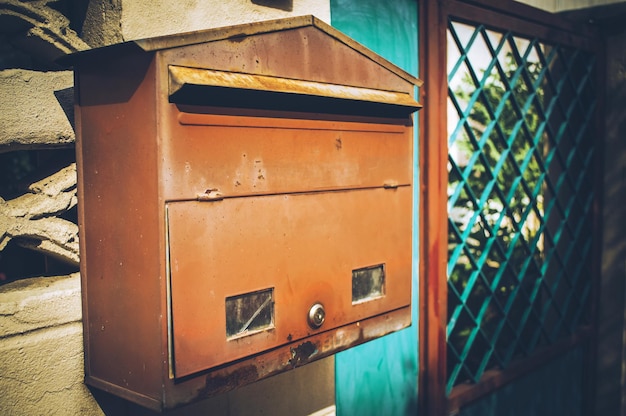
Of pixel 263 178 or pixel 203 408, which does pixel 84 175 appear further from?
pixel 203 408

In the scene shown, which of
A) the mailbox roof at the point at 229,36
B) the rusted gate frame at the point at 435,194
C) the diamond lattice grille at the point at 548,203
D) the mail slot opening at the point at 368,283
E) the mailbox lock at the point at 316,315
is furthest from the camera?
the diamond lattice grille at the point at 548,203

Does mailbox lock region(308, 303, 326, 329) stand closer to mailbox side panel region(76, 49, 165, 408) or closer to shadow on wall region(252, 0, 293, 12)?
mailbox side panel region(76, 49, 165, 408)

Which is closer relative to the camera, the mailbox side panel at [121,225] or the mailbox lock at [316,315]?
the mailbox side panel at [121,225]

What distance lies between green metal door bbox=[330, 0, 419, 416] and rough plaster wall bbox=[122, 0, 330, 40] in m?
0.25

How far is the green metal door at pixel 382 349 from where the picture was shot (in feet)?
6.89

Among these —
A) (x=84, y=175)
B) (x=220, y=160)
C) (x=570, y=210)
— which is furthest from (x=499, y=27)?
(x=84, y=175)

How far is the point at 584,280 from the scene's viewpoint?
353 centimetres

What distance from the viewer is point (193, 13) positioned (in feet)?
5.24

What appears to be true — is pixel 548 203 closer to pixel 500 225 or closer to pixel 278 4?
pixel 500 225

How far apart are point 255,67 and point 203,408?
1.09m

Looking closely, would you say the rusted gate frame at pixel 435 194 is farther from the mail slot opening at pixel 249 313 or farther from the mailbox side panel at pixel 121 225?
the mailbox side panel at pixel 121 225

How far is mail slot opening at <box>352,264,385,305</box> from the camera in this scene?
5.16 ft

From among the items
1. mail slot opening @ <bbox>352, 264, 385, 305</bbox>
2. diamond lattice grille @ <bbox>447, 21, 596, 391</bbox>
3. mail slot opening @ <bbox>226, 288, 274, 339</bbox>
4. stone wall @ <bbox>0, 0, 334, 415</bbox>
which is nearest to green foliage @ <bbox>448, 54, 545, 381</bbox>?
diamond lattice grille @ <bbox>447, 21, 596, 391</bbox>

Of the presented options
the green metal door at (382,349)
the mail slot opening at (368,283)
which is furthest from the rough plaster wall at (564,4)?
the mail slot opening at (368,283)
